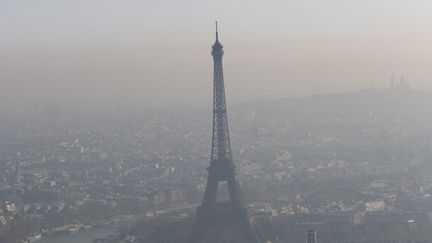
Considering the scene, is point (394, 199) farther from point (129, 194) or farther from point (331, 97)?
point (331, 97)

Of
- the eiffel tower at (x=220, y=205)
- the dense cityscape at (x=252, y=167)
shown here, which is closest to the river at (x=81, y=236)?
the dense cityscape at (x=252, y=167)

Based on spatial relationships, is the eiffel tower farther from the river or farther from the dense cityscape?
the river

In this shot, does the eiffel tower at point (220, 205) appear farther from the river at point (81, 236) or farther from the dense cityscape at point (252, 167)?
the river at point (81, 236)

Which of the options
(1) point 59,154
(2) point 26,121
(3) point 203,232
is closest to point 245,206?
(3) point 203,232

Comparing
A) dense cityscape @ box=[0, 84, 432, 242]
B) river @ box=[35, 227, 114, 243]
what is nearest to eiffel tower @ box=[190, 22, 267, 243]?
dense cityscape @ box=[0, 84, 432, 242]

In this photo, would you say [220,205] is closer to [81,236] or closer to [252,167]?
[81,236]

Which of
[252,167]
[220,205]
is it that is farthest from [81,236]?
[252,167]

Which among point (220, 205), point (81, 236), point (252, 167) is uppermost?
point (252, 167)
